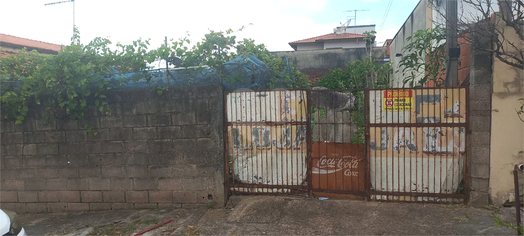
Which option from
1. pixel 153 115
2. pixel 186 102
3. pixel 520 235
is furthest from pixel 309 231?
pixel 153 115

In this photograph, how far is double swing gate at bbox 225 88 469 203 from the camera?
13.8 feet

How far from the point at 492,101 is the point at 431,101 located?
26.6 inches

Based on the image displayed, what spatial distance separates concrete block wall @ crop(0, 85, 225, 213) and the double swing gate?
344 millimetres

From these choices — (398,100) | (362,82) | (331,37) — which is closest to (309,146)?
(398,100)

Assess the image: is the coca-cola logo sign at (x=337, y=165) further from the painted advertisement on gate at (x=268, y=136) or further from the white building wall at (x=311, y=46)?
the white building wall at (x=311, y=46)

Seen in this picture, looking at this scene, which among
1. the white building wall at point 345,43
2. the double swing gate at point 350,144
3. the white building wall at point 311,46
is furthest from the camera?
the white building wall at point 311,46

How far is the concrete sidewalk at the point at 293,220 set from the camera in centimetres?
370

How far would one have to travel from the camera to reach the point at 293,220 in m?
4.01

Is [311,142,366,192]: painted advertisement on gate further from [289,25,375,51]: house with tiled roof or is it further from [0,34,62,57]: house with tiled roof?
[289,25,375,51]: house with tiled roof

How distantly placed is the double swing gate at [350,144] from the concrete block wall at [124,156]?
0.34 meters

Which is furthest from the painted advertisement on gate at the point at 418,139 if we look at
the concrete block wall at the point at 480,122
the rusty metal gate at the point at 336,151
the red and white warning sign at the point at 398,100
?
the rusty metal gate at the point at 336,151

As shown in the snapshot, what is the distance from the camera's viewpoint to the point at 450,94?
4133 millimetres

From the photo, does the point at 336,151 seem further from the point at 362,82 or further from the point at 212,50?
the point at 362,82

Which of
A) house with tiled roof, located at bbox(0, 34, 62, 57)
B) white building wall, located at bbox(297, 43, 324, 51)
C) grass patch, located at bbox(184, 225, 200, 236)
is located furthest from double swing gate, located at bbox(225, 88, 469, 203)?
white building wall, located at bbox(297, 43, 324, 51)
